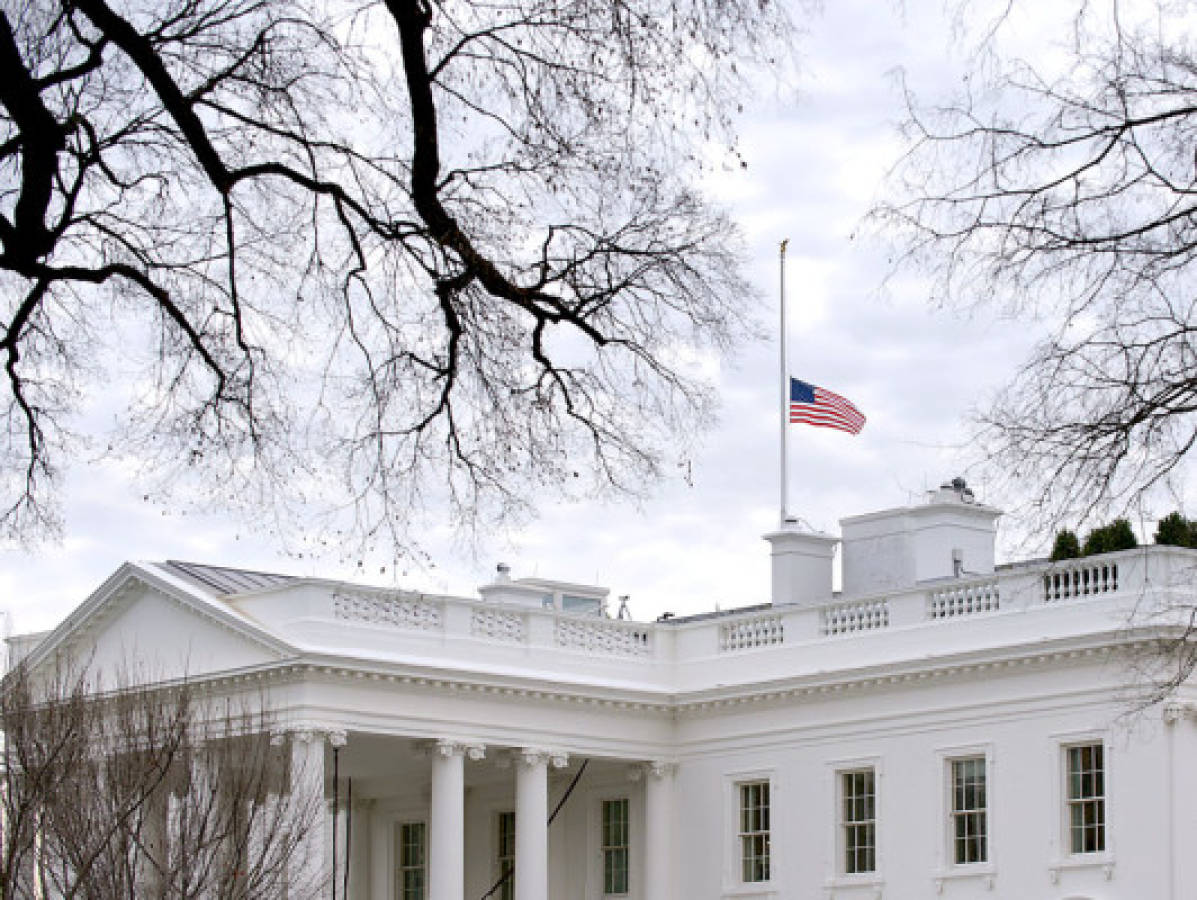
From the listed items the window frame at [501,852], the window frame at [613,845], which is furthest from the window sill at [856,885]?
the window frame at [501,852]

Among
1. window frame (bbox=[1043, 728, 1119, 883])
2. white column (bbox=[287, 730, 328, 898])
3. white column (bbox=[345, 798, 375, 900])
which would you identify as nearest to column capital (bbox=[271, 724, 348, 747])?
white column (bbox=[287, 730, 328, 898])

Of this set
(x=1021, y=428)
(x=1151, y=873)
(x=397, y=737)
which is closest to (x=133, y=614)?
(x=397, y=737)

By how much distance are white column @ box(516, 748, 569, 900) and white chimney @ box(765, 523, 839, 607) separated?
19.4 feet

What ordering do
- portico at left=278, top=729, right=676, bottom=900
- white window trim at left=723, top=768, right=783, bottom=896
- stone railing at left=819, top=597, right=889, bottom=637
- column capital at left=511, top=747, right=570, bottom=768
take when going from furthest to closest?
column capital at left=511, top=747, right=570, bottom=768 < white window trim at left=723, top=768, right=783, bottom=896 < stone railing at left=819, top=597, right=889, bottom=637 < portico at left=278, top=729, right=676, bottom=900

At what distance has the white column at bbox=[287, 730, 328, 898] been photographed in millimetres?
35688

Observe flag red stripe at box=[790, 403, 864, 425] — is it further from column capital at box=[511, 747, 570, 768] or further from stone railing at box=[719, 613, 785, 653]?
column capital at box=[511, 747, 570, 768]

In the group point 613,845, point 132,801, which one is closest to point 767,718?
point 613,845

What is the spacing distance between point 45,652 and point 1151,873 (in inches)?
776

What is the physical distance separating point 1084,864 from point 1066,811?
3.00 feet

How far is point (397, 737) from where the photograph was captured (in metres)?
40.1

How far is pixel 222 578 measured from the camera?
45.4 meters

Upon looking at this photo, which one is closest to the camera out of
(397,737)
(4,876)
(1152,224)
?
(1152,224)

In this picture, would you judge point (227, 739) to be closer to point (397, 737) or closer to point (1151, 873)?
point (397, 737)

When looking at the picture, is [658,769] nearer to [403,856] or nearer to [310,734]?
[403,856]
